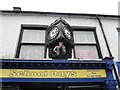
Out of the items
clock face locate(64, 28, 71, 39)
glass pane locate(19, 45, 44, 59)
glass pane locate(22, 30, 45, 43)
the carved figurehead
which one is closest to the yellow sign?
the carved figurehead

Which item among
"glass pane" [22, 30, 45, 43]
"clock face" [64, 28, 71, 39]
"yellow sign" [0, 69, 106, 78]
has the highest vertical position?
"glass pane" [22, 30, 45, 43]

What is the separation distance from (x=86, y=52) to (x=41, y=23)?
2.40 m

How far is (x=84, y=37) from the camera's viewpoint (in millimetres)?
10914

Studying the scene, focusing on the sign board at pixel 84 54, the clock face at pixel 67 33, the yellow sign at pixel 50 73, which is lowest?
the yellow sign at pixel 50 73

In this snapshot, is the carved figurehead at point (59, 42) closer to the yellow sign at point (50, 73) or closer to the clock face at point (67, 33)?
the clock face at point (67, 33)

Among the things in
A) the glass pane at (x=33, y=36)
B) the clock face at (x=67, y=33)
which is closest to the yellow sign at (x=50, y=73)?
the clock face at (x=67, y=33)

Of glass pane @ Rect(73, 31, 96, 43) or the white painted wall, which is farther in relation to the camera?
glass pane @ Rect(73, 31, 96, 43)

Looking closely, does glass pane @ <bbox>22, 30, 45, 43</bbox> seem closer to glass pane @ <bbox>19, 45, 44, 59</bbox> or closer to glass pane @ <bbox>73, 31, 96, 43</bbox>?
glass pane @ <bbox>19, 45, 44, 59</bbox>

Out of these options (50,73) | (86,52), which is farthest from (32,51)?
(86,52)

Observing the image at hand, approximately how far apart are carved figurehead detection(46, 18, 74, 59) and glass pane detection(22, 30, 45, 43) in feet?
4.06

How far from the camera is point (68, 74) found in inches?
328

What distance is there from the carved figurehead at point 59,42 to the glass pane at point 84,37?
59.1 inches

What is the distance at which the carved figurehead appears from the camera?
9.02 metres

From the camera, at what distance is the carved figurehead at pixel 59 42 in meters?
9.02
